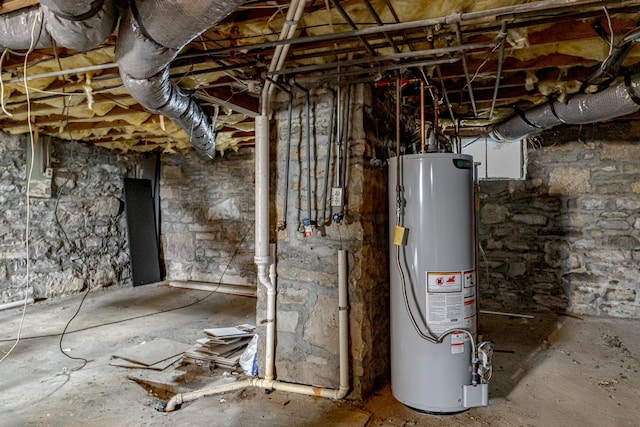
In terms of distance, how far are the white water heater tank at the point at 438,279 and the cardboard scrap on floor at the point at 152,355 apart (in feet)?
5.60

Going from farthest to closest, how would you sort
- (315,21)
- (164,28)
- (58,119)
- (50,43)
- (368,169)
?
(58,119) < (368,169) < (315,21) < (50,43) < (164,28)

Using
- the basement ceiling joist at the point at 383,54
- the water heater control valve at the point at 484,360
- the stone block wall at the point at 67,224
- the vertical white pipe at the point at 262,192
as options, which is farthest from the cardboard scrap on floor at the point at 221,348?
the stone block wall at the point at 67,224

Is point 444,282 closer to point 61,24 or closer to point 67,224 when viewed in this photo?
point 61,24

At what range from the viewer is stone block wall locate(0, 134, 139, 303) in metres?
4.16

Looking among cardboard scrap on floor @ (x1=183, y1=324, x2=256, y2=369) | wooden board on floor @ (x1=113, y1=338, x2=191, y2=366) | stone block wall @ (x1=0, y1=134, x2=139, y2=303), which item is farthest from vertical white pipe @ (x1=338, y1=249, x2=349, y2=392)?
stone block wall @ (x1=0, y1=134, x2=139, y2=303)

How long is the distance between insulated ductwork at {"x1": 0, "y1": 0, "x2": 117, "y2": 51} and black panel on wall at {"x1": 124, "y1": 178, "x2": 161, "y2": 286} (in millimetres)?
3938

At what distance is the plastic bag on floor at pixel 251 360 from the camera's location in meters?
2.46

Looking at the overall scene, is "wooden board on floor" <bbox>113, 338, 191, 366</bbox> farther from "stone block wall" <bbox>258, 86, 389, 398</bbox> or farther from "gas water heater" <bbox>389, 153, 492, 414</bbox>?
"gas water heater" <bbox>389, 153, 492, 414</bbox>

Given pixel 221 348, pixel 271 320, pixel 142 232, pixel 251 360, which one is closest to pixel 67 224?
pixel 142 232

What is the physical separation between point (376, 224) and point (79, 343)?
2.60 metres

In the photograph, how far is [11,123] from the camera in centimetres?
386

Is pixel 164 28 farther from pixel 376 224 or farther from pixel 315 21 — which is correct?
pixel 376 224

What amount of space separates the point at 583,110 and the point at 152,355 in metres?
3.43

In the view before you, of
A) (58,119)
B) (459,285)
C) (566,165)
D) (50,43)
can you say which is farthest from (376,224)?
(58,119)
